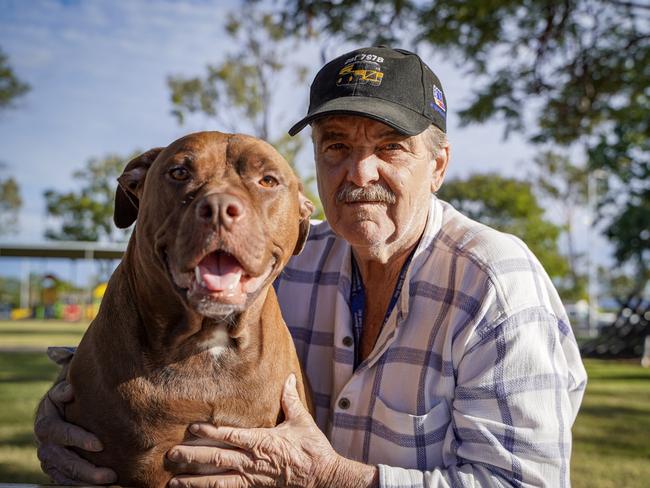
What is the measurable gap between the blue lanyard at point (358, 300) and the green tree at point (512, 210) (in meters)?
35.1

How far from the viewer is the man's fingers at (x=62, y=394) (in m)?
2.22

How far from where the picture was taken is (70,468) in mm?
2160

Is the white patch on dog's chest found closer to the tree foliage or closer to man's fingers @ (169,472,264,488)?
man's fingers @ (169,472,264,488)

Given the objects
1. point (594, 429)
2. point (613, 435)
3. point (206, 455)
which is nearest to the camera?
point (206, 455)

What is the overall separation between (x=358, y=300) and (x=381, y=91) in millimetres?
897

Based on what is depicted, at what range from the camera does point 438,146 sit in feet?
9.39

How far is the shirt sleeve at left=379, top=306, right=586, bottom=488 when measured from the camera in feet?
7.17

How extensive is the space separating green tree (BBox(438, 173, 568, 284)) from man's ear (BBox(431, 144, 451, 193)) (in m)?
35.0

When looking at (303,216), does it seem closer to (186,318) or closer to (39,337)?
A: (186,318)

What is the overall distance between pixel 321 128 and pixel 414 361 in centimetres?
99

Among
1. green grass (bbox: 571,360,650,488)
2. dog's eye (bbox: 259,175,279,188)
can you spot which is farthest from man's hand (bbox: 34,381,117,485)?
green grass (bbox: 571,360,650,488)

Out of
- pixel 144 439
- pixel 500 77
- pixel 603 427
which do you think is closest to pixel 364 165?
pixel 144 439

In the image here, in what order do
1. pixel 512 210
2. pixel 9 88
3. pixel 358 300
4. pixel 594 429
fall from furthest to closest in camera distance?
pixel 512 210, pixel 9 88, pixel 594 429, pixel 358 300

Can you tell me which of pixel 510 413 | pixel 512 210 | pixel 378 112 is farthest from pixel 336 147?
pixel 512 210
